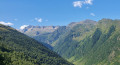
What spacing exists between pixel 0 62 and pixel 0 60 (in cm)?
176

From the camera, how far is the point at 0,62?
97.4 metres

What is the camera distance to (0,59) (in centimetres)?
10050

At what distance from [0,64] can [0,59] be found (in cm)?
482

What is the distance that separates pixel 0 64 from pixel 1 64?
1.23 m

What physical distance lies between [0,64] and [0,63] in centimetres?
65

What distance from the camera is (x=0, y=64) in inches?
3807

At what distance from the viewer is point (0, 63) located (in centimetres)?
9694

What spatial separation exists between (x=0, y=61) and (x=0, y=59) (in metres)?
2.88

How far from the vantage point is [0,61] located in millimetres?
97938

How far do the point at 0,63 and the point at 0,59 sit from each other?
430 centimetres

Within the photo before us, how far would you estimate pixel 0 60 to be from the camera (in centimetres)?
9875

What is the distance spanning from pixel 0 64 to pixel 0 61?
7.09 ft
